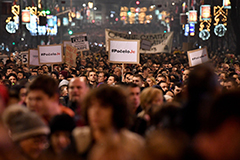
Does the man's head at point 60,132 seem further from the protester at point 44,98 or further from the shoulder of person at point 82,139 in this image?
the protester at point 44,98

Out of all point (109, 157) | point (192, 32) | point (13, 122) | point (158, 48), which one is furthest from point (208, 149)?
point (192, 32)

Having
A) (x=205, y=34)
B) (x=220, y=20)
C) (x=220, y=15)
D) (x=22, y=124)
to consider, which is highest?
(x=220, y=15)

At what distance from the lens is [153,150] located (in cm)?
204

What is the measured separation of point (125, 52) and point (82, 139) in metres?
10.4

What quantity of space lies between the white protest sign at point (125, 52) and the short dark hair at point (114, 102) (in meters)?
10.1

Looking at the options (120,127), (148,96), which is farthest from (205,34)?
(120,127)

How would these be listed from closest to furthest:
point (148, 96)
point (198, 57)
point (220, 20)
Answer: point (148, 96) → point (198, 57) → point (220, 20)

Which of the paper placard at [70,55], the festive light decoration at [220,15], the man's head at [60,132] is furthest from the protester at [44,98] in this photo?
the festive light decoration at [220,15]

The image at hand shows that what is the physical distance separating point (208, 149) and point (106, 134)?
98cm

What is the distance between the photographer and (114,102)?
3.25 metres

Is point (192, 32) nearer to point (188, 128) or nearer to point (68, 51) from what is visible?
point (68, 51)

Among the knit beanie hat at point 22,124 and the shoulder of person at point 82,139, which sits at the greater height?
the knit beanie hat at point 22,124

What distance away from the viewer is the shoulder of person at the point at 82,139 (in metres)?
3.14

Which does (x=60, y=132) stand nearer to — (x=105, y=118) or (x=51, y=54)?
(x=105, y=118)
